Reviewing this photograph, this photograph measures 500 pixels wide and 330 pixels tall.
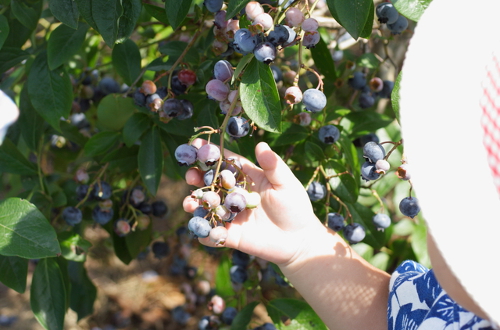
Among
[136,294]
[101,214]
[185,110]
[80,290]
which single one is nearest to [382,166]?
[185,110]

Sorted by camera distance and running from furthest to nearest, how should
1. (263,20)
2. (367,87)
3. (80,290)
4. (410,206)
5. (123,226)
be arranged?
(80,290), (367,87), (123,226), (410,206), (263,20)

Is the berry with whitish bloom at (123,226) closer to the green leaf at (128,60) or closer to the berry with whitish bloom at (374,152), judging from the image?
the green leaf at (128,60)

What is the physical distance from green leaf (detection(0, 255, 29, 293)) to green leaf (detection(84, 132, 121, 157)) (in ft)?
1.02

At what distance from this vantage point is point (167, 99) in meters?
1.05

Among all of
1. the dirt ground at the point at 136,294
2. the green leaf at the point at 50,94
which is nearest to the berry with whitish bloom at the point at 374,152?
the green leaf at the point at 50,94

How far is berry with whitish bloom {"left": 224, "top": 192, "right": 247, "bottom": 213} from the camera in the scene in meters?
0.82

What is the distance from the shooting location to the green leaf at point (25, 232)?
0.88 m

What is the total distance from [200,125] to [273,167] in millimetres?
232

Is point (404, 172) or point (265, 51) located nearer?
point (265, 51)

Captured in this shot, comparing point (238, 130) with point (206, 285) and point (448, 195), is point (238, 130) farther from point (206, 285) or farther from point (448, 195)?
point (206, 285)

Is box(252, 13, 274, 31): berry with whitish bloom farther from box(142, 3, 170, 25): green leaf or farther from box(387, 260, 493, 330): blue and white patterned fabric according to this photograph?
box(387, 260, 493, 330): blue and white patterned fabric

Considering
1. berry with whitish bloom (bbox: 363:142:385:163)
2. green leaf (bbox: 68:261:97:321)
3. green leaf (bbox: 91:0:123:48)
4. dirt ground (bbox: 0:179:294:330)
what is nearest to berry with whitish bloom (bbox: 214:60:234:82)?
green leaf (bbox: 91:0:123:48)

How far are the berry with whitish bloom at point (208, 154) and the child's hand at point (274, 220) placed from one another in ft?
0.36

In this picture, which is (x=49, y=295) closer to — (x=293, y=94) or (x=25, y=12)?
(x=25, y=12)
